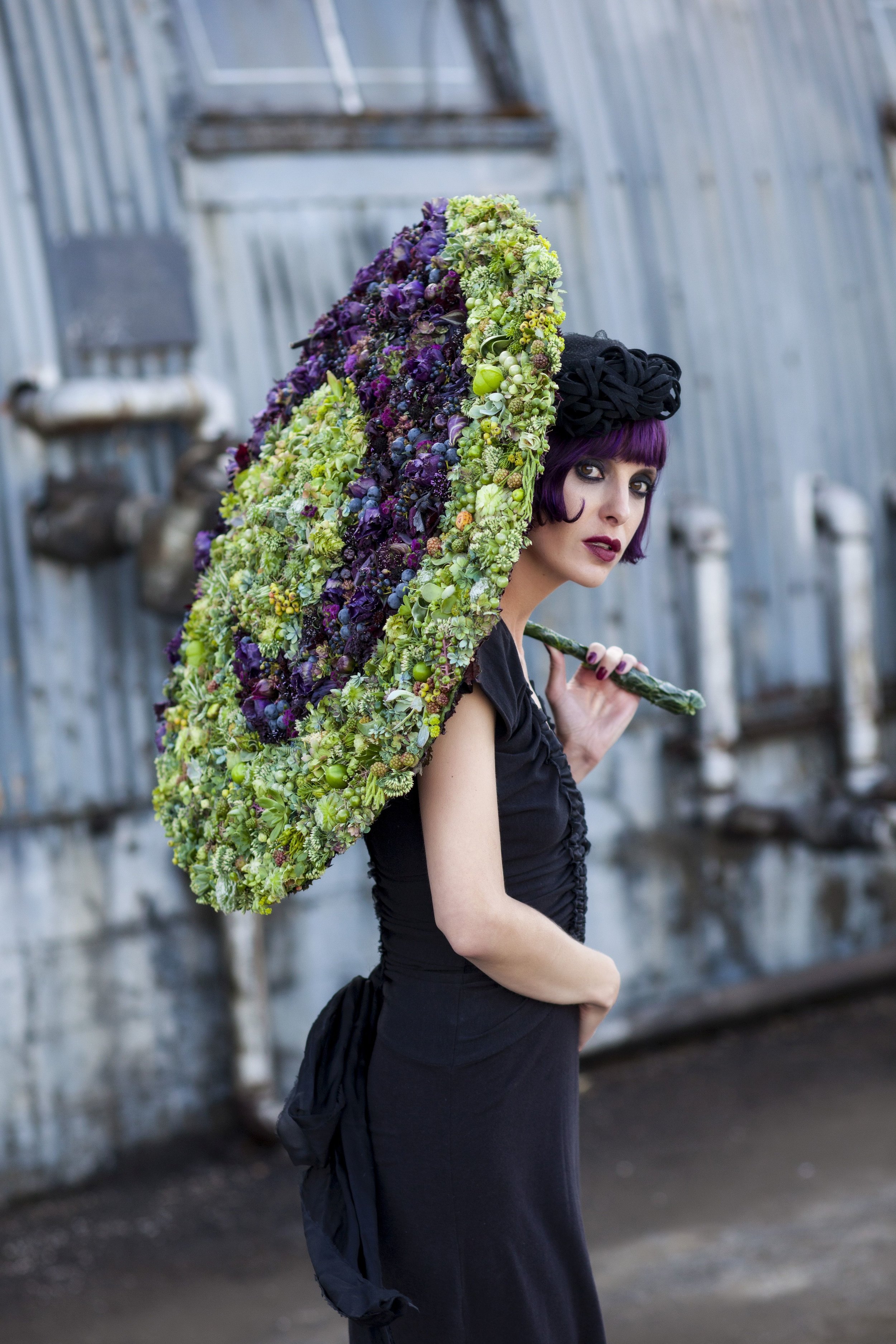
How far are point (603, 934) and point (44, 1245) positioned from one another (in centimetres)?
236

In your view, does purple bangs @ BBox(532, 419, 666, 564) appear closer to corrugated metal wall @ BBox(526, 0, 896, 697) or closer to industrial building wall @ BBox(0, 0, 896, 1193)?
industrial building wall @ BBox(0, 0, 896, 1193)

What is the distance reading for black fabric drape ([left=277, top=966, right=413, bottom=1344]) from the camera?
2014mm

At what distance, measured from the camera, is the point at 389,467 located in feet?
6.40

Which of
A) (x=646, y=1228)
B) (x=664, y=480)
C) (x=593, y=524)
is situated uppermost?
(x=664, y=480)

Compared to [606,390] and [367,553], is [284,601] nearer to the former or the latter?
[367,553]

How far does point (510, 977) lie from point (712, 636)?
3709 millimetres

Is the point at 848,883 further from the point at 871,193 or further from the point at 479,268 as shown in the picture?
the point at 479,268

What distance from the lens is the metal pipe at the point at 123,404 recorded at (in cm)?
437

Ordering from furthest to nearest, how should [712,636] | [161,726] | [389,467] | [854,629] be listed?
[854,629]
[712,636]
[161,726]
[389,467]

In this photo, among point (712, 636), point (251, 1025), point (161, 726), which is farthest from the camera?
point (712, 636)

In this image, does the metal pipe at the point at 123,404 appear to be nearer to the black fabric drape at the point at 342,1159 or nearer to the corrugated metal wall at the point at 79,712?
the corrugated metal wall at the point at 79,712

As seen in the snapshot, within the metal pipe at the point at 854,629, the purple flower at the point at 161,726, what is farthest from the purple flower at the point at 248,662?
the metal pipe at the point at 854,629

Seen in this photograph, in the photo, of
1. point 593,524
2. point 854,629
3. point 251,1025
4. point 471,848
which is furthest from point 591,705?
point 854,629

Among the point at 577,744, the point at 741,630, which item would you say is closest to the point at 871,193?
the point at 741,630
